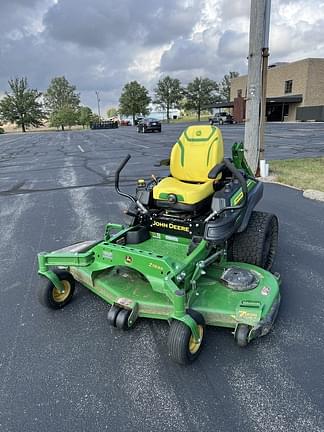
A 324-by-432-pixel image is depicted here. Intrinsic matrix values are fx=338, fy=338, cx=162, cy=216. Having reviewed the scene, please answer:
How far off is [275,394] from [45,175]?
880 cm

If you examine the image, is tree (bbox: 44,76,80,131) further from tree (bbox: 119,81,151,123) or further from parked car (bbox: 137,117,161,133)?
parked car (bbox: 137,117,161,133)

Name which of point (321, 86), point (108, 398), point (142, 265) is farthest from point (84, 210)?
point (321, 86)

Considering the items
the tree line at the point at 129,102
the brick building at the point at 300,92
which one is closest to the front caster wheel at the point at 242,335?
the brick building at the point at 300,92

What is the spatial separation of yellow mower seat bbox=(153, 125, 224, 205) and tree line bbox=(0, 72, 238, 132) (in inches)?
2586

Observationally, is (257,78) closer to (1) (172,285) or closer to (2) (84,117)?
(1) (172,285)

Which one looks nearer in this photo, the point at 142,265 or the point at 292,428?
the point at 292,428

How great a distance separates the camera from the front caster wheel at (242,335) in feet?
7.27

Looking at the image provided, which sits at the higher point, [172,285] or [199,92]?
[199,92]

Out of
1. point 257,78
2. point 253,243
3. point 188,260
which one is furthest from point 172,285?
point 257,78

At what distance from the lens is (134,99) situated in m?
71.1

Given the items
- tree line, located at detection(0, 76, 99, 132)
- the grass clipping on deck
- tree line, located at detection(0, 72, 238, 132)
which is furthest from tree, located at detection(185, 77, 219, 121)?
the grass clipping on deck

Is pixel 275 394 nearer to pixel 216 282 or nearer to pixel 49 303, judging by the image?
pixel 216 282

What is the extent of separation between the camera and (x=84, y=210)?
575 centimetres

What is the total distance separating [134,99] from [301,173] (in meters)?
67.5
